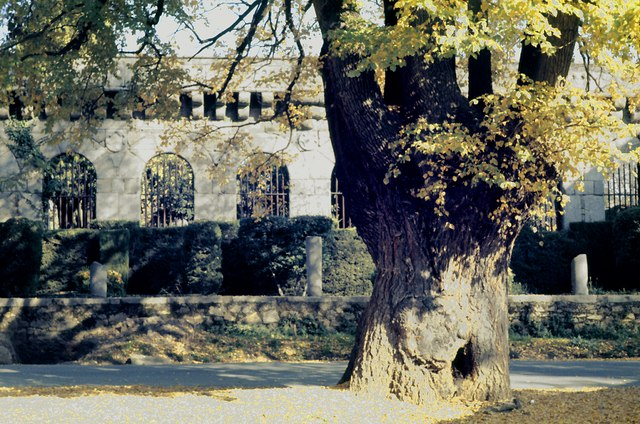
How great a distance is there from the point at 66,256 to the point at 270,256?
4.67m

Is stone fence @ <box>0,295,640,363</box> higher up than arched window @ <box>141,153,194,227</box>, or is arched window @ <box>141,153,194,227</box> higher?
arched window @ <box>141,153,194,227</box>

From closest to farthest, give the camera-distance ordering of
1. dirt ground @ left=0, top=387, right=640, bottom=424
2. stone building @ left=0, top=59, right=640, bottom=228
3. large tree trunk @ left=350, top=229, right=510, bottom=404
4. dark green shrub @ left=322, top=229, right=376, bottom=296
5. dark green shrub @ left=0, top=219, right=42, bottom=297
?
dirt ground @ left=0, top=387, right=640, bottom=424 → large tree trunk @ left=350, top=229, right=510, bottom=404 → dark green shrub @ left=0, top=219, right=42, bottom=297 → dark green shrub @ left=322, top=229, right=376, bottom=296 → stone building @ left=0, top=59, right=640, bottom=228

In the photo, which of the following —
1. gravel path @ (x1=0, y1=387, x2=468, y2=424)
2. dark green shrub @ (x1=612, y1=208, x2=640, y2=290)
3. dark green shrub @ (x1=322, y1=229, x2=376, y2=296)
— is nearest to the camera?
gravel path @ (x1=0, y1=387, x2=468, y2=424)

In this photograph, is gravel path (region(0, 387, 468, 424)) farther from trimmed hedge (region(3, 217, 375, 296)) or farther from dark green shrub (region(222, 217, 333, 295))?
trimmed hedge (region(3, 217, 375, 296))

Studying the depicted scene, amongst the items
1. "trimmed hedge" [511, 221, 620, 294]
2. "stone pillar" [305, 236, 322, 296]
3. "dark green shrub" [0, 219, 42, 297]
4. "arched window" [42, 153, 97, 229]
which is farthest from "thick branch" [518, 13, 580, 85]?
"arched window" [42, 153, 97, 229]

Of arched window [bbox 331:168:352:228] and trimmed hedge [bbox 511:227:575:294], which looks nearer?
trimmed hedge [bbox 511:227:575:294]

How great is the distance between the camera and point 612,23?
8.34 m

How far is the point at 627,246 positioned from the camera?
21906mm

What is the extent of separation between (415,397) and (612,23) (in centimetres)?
419

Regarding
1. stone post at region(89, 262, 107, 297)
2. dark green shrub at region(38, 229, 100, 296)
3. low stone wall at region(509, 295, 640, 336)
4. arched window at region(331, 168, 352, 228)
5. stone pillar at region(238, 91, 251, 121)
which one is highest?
stone pillar at region(238, 91, 251, 121)

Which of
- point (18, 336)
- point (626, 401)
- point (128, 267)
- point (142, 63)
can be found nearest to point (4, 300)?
point (18, 336)

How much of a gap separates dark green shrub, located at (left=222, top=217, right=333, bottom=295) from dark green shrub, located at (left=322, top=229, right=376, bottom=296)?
327 millimetres

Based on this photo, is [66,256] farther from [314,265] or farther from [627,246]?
[627,246]

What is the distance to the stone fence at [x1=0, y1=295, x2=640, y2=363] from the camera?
17078 millimetres
